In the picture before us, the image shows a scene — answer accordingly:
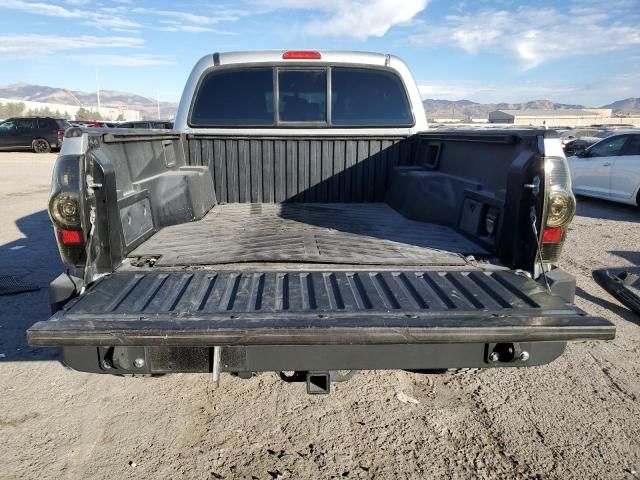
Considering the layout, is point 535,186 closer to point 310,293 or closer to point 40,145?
point 310,293

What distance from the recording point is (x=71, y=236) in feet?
7.48

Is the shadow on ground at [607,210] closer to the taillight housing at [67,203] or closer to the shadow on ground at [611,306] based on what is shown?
the shadow on ground at [611,306]

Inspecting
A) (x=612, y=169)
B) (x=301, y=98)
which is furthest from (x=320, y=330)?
(x=612, y=169)

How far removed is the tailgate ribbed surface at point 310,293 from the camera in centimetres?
205

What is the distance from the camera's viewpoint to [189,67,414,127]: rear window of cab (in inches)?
170

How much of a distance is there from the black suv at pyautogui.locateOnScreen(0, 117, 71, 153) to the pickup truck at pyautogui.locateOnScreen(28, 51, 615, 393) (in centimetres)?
2150

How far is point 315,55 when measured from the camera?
4.27 meters

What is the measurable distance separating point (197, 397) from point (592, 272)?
5.00 meters

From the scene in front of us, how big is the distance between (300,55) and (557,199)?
2.83 meters

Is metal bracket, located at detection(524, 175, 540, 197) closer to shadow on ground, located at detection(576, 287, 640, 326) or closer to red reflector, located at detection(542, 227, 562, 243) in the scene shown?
red reflector, located at detection(542, 227, 562, 243)

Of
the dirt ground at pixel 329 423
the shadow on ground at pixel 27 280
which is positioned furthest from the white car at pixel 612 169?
the shadow on ground at pixel 27 280

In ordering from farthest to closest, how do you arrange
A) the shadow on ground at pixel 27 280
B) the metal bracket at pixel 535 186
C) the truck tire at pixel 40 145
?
1. the truck tire at pixel 40 145
2. the shadow on ground at pixel 27 280
3. the metal bracket at pixel 535 186

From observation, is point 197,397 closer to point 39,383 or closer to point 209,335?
point 39,383

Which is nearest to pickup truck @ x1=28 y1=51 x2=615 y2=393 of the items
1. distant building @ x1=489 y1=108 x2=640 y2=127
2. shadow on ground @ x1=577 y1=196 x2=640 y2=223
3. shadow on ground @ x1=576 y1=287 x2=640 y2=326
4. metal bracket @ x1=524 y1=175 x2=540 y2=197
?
metal bracket @ x1=524 y1=175 x2=540 y2=197
